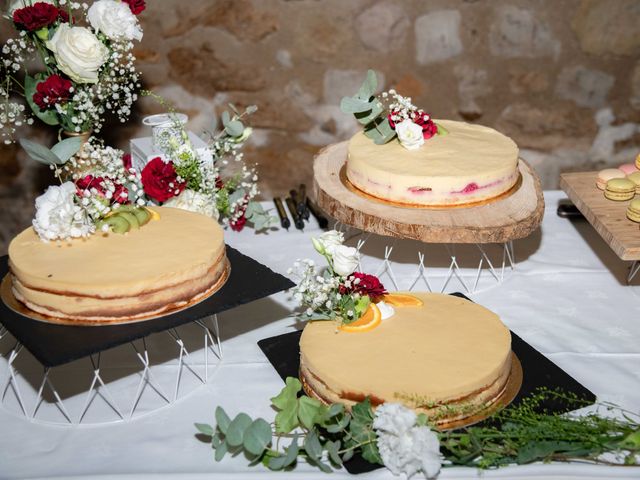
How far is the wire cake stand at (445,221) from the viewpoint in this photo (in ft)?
6.56

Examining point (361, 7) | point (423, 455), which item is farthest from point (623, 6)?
point (423, 455)

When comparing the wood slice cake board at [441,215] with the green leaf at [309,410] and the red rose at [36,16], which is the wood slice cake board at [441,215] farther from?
the red rose at [36,16]

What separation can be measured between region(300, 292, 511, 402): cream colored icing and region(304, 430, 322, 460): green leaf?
12cm

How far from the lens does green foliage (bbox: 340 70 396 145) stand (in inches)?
92.9

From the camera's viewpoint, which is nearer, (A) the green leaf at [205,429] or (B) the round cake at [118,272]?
(A) the green leaf at [205,429]

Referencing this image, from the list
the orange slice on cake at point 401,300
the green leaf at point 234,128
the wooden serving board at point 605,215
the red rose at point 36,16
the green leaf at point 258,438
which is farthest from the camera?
the green leaf at point 234,128

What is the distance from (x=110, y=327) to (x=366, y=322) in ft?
1.84

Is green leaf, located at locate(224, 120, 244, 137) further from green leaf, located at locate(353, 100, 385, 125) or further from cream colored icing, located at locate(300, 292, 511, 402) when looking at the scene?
cream colored icing, located at locate(300, 292, 511, 402)

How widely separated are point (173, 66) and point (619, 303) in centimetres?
202

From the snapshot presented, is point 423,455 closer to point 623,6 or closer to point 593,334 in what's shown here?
point 593,334

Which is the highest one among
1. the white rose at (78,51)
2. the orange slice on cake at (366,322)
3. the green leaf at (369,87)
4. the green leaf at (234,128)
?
the white rose at (78,51)

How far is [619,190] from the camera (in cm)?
231

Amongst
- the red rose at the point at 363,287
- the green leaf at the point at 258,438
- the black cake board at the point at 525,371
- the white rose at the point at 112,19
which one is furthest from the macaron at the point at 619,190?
the white rose at the point at 112,19

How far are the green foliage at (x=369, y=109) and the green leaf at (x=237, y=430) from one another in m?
1.09
